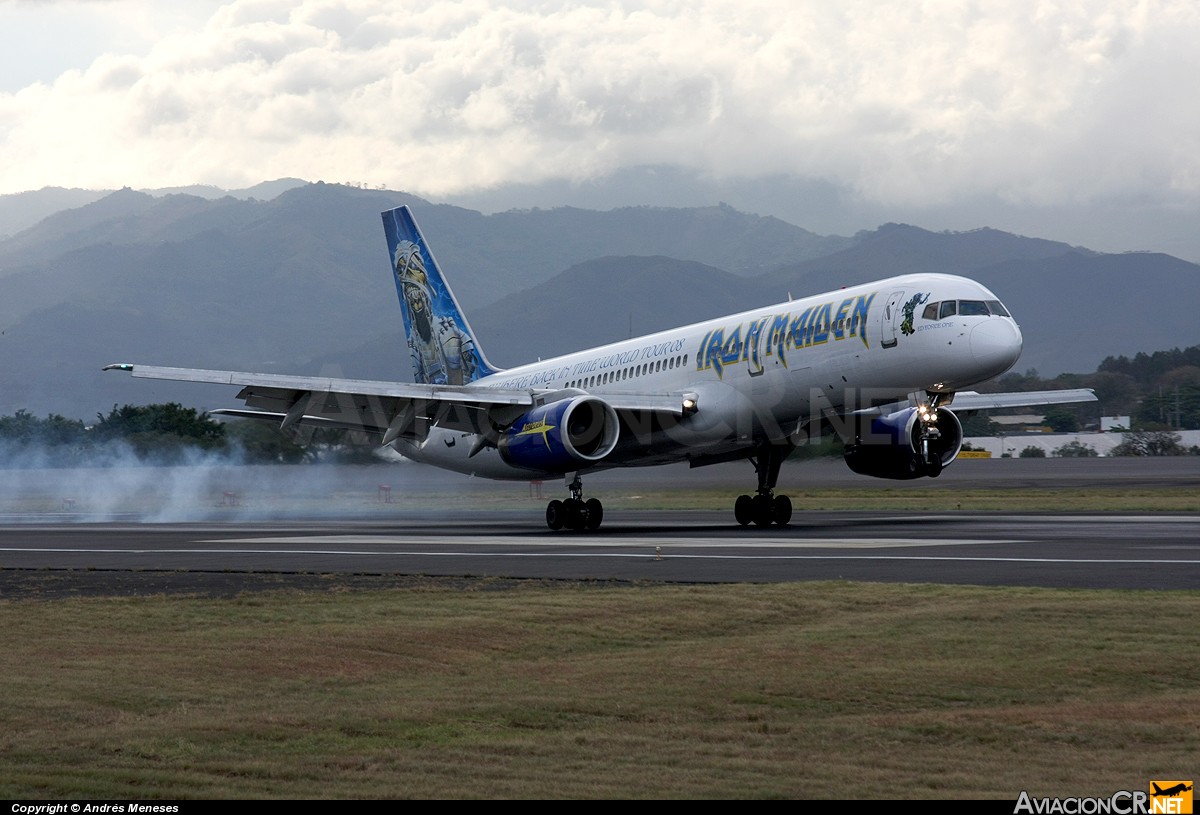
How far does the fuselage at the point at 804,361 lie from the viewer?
30.7 meters

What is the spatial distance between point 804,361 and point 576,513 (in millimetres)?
7160

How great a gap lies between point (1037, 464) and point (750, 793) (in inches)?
2882

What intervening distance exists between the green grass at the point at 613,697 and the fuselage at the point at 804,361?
557 inches

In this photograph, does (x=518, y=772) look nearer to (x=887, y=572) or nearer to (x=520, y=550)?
(x=887, y=572)

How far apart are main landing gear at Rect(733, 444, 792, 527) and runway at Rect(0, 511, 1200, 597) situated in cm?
51

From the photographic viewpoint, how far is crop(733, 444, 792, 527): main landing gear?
1421 inches

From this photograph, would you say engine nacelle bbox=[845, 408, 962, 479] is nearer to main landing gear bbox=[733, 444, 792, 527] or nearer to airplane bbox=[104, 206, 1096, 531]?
airplane bbox=[104, 206, 1096, 531]

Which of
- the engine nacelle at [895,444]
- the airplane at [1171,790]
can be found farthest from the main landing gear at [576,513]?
the airplane at [1171,790]

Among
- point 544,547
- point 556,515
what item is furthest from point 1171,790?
point 556,515

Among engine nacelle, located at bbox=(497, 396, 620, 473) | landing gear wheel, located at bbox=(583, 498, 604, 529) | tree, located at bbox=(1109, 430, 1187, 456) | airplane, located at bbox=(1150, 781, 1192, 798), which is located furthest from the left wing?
tree, located at bbox=(1109, 430, 1187, 456)

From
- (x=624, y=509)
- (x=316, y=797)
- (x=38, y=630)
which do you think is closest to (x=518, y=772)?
(x=316, y=797)

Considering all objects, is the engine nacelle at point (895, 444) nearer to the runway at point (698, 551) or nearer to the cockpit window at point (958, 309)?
the runway at point (698, 551)

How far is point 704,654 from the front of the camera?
13.3 metres

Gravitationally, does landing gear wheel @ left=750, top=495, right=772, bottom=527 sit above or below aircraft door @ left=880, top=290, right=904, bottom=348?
below
